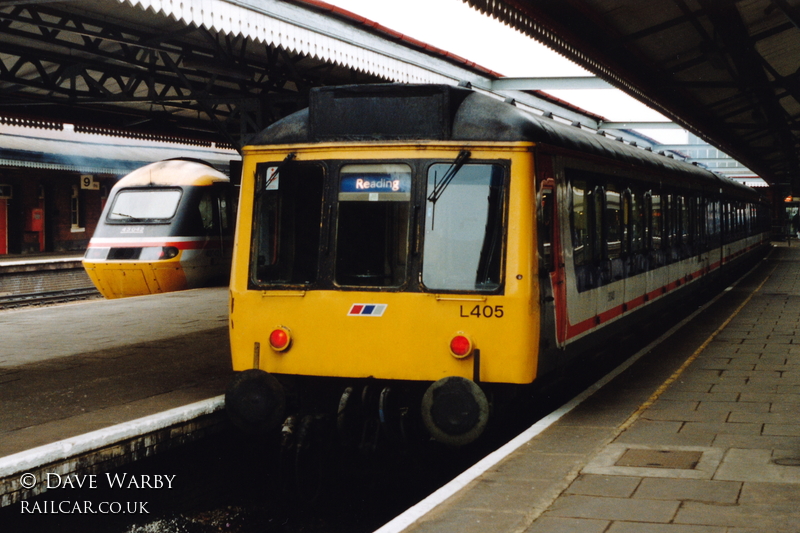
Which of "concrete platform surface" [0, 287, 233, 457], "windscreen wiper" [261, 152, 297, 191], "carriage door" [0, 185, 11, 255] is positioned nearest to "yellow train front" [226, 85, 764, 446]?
"windscreen wiper" [261, 152, 297, 191]

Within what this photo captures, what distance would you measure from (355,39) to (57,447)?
23.9 feet

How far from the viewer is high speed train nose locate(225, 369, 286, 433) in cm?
592

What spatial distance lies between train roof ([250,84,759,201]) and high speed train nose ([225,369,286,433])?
165 cm

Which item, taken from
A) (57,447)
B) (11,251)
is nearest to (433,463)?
(57,447)

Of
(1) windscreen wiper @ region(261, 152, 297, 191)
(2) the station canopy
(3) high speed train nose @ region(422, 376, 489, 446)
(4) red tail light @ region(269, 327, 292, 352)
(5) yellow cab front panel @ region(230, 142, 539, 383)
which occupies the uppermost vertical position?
(2) the station canopy

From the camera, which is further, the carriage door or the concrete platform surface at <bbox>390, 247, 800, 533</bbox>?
the carriage door

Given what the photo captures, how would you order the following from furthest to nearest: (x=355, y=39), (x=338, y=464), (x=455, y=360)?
(x=355, y=39), (x=338, y=464), (x=455, y=360)

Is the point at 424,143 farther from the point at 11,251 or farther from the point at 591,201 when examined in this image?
the point at 11,251

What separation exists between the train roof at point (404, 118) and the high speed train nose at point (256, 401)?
165cm

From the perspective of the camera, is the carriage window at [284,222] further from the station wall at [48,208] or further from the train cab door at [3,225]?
the train cab door at [3,225]

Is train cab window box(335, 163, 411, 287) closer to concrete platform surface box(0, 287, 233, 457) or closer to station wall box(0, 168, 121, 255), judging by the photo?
concrete platform surface box(0, 287, 233, 457)

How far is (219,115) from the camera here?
1914cm

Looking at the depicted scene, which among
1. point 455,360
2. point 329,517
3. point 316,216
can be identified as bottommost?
point 329,517

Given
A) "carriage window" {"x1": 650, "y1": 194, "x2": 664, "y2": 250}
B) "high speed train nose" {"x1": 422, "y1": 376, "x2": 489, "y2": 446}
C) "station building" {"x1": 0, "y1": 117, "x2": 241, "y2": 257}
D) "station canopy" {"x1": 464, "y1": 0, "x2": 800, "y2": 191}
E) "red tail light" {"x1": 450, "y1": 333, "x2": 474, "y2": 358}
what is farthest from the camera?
"station building" {"x1": 0, "y1": 117, "x2": 241, "y2": 257}
